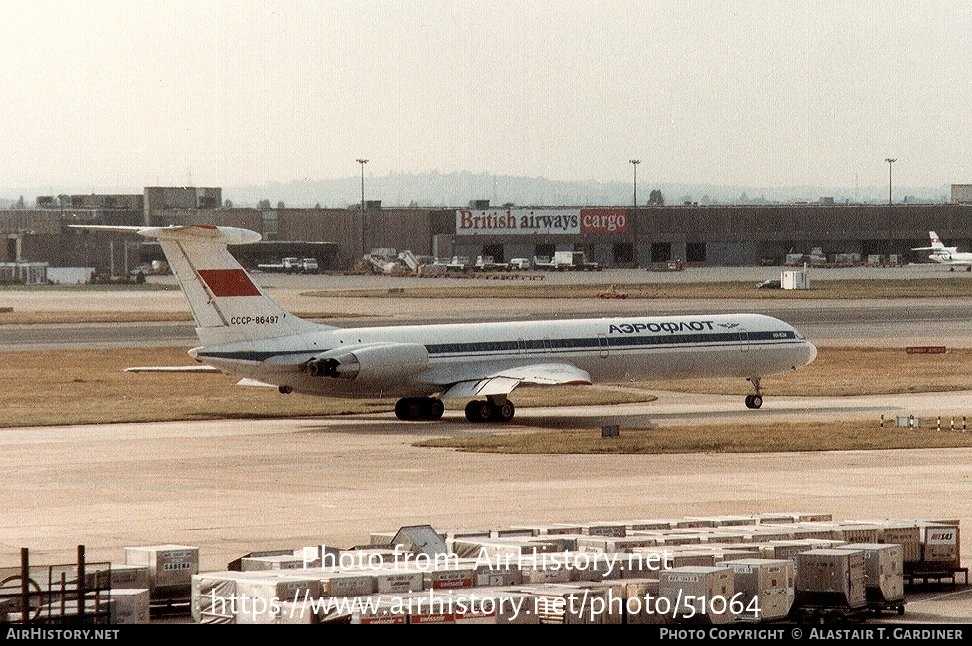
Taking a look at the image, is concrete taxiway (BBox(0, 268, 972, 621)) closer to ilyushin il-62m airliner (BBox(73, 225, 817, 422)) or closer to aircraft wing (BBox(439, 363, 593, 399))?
aircraft wing (BBox(439, 363, 593, 399))

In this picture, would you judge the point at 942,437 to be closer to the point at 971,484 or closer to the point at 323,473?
the point at 971,484

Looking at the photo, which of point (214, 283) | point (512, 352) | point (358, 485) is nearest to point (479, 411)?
point (512, 352)

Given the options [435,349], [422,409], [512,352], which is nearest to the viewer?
[435,349]

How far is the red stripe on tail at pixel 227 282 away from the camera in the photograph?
63531mm

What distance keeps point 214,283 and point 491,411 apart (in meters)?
11.8

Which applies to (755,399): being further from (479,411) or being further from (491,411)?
(479,411)

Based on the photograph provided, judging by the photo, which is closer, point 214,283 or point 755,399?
point 214,283

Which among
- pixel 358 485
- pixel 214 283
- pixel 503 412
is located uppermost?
pixel 214 283

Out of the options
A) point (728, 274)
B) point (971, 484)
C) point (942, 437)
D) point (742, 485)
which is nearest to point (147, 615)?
point (742, 485)

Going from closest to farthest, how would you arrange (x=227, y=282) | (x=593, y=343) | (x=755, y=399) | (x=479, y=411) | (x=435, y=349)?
(x=227, y=282)
(x=435, y=349)
(x=479, y=411)
(x=593, y=343)
(x=755, y=399)

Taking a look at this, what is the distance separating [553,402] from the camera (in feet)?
253

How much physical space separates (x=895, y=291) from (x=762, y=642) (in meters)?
140

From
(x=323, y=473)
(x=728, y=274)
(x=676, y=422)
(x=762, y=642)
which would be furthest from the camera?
(x=728, y=274)

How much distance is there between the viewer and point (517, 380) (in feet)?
220
